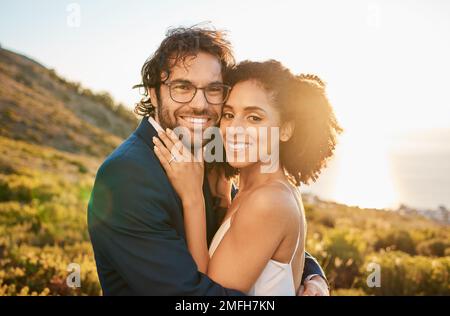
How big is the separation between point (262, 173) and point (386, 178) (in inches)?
1283

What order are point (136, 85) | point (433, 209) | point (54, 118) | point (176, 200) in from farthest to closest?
point (54, 118) < point (433, 209) < point (136, 85) < point (176, 200)

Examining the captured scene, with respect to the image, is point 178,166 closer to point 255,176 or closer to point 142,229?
point 142,229

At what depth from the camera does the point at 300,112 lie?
334 centimetres

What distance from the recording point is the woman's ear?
132 inches

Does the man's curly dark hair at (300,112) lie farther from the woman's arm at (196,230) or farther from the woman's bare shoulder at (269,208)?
the woman's arm at (196,230)

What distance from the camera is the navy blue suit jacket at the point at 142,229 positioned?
103 inches

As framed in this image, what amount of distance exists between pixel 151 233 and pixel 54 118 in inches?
1249

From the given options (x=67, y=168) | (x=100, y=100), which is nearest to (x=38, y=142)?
(x=67, y=168)

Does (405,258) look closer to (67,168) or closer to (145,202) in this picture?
(145,202)

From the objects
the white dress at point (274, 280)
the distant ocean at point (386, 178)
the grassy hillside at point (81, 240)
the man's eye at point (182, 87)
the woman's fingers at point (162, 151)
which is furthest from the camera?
the distant ocean at point (386, 178)

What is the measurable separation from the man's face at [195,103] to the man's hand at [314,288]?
125cm

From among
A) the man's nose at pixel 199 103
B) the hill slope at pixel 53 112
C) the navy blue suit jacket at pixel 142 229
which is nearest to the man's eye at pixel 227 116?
the man's nose at pixel 199 103

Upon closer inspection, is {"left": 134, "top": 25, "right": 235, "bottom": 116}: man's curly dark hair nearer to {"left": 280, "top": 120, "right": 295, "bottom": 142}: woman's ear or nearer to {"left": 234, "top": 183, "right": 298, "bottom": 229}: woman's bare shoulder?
{"left": 280, "top": 120, "right": 295, "bottom": 142}: woman's ear

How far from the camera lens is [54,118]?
3228 centimetres
